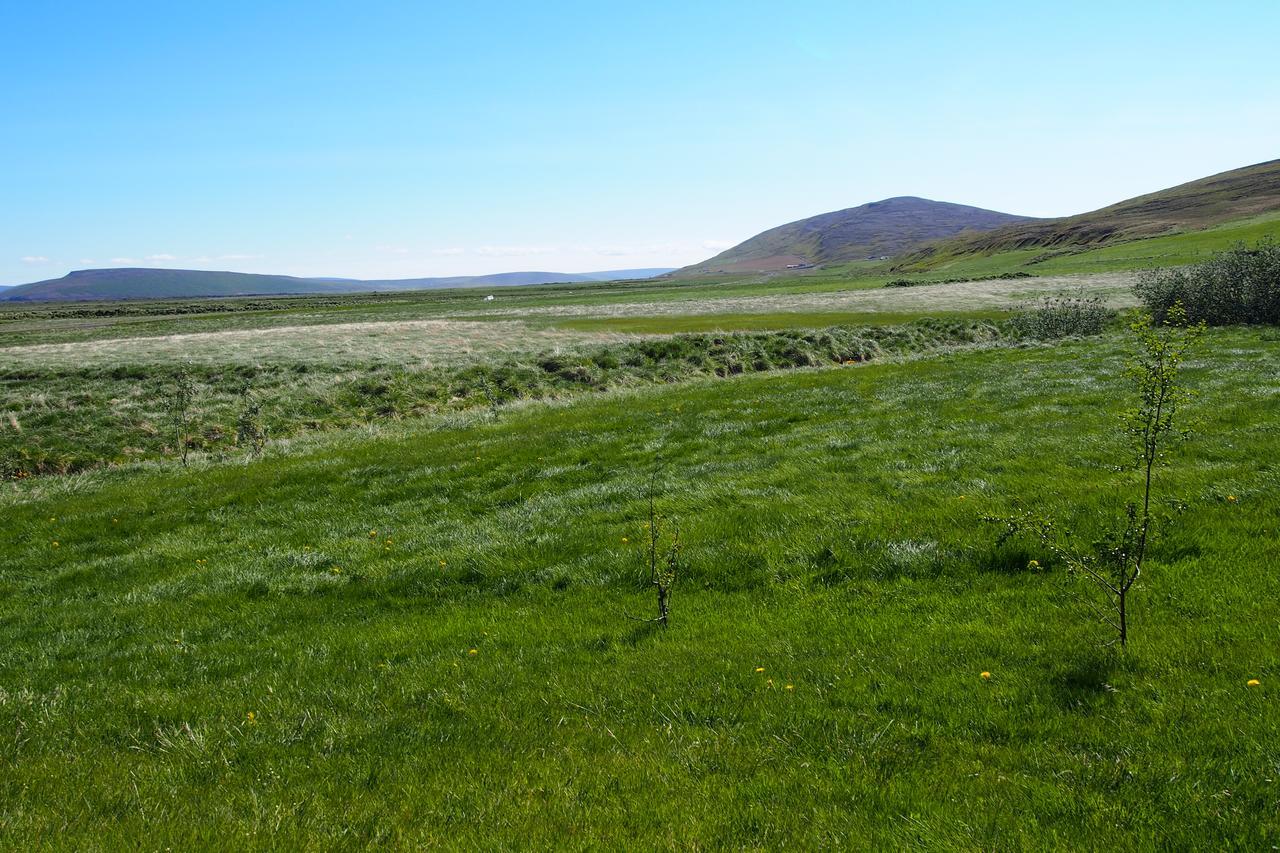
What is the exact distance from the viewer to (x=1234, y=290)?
34969 millimetres

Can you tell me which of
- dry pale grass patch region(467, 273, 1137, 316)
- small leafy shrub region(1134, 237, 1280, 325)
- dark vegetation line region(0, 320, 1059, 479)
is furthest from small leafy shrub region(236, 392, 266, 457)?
dry pale grass patch region(467, 273, 1137, 316)

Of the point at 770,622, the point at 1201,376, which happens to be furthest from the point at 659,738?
the point at 1201,376

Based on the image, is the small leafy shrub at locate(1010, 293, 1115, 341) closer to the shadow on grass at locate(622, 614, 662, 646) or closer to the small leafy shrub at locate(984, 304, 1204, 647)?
the small leafy shrub at locate(984, 304, 1204, 647)

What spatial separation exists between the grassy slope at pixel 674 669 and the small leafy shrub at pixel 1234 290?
25.7 meters

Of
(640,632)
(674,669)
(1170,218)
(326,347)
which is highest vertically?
(1170,218)

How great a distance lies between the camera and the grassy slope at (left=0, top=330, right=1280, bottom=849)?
4.59 metres

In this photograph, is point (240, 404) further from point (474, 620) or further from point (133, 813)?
point (133, 813)

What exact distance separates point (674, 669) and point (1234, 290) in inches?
1669

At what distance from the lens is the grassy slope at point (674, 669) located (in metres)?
4.59

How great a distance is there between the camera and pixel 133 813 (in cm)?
493

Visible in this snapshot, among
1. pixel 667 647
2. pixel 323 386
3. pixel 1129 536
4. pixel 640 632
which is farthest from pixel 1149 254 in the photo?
pixel 667 647

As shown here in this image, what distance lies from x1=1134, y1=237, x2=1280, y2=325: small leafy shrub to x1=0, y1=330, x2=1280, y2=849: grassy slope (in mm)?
25734

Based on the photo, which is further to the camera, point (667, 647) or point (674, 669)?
point (667, 647)

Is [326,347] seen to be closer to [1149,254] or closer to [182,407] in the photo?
[182,407]
